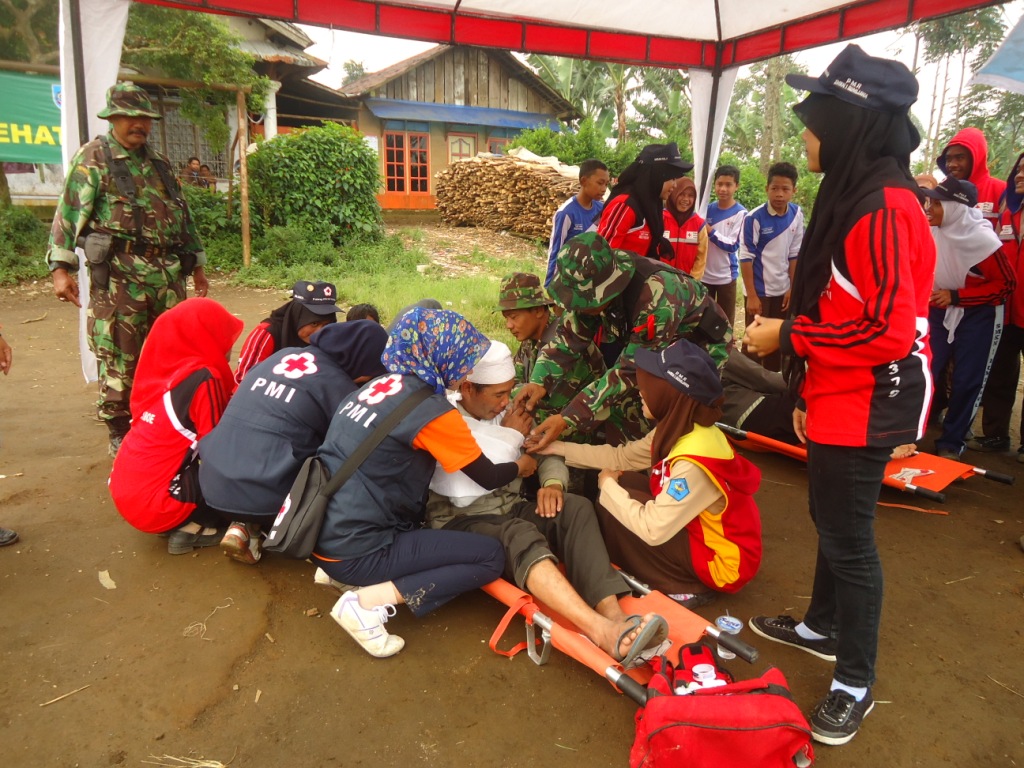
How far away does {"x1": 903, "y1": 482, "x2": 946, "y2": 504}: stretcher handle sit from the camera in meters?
3.47

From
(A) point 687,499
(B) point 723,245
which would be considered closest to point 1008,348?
(B) point 723,245

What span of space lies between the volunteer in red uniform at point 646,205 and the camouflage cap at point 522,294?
104 centimetres

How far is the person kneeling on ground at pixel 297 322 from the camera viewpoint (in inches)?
145

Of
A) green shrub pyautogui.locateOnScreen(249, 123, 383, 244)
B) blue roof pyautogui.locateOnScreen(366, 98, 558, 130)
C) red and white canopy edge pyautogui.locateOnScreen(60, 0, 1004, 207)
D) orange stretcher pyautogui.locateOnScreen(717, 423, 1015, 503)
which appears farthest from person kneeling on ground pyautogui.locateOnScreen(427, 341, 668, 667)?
blue roof pyautogui.locateOnScreen(366, 98, 558, 130)

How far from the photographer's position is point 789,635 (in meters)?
2.53

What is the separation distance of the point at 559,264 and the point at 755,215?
343cm

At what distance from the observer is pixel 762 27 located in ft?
18.2

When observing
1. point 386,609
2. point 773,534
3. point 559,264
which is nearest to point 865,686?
point 773,534

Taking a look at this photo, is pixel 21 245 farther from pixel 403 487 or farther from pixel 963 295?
pixel 963 295

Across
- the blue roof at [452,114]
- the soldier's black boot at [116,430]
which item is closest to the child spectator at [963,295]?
the soldier's black boot at [116,430]

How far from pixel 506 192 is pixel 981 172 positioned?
11560mm

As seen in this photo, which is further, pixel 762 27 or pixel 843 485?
pixel 762 27

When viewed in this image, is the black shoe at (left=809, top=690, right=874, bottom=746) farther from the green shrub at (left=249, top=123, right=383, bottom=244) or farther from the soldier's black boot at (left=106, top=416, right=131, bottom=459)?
the green shrub at (left=249, top=123, right=383, bottom=244)

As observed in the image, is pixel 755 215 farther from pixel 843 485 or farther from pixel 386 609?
pixel 386 609
